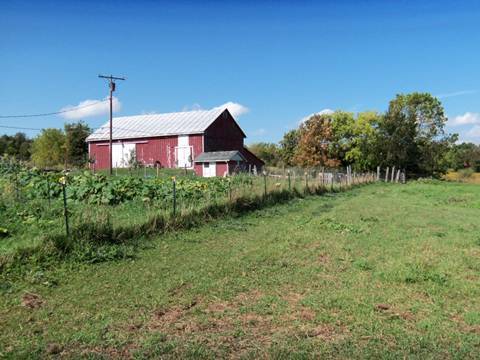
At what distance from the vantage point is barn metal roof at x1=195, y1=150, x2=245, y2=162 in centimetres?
3432

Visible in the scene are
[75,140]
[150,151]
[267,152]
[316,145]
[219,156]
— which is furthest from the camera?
[267,152]

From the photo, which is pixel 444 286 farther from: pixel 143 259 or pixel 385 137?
pixel 385 137

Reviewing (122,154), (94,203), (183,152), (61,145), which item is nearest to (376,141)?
(183,152)

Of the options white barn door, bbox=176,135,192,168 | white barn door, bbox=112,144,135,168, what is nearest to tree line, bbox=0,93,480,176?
white barn door, bbox=112,144,135,168

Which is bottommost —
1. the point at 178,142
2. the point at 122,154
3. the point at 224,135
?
the point at 122,154

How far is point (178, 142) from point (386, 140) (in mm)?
21460

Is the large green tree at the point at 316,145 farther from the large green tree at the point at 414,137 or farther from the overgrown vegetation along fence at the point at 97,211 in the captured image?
the overgrown vegetation along fence at the point at 97,211

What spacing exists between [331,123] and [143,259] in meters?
47.3

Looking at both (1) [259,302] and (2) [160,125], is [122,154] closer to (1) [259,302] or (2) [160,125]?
(2) [160,125]

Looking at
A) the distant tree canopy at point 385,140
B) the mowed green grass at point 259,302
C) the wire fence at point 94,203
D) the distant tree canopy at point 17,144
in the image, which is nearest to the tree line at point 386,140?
the distant tree canopy at point 385,140

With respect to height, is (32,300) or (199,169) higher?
(199,169)

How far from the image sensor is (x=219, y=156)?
3531 centimetres

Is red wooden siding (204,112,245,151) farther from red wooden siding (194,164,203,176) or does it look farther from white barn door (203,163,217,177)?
white barn door (203,163,217,177)

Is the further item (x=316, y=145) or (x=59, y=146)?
(x=59, y=146)
